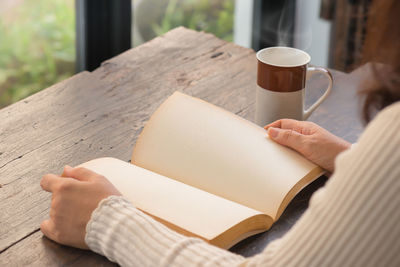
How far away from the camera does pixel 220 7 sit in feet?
8.09

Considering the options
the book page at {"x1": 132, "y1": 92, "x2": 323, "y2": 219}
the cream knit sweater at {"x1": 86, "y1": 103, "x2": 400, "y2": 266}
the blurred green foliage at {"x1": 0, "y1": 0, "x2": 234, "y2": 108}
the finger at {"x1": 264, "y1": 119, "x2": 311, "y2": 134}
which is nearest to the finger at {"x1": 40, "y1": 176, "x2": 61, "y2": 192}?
the book page at {"x1": 132, "y1": 92, "x2": 323, "y2": 219}

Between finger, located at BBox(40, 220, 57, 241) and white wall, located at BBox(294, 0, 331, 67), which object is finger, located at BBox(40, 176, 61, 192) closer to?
finger, located at BBox(40, 220, 57, 241)

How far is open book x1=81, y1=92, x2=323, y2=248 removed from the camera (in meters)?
0.75

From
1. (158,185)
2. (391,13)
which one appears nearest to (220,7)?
(158,185)

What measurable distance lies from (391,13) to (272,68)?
1.18 ft

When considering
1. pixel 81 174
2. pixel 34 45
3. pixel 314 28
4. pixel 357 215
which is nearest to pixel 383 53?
pixel 357 215

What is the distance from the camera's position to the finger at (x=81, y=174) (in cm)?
78

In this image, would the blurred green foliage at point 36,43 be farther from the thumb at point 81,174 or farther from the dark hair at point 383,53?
the dark hair at point 383,53

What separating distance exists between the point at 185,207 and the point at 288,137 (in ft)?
0.73

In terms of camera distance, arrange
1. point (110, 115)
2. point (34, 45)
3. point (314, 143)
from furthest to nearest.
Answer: point (34, 45) < point (110, 115) < point (314, 143)

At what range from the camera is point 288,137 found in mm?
883

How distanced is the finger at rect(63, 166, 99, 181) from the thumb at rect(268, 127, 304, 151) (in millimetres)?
291

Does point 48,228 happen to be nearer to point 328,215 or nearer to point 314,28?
point 328,215

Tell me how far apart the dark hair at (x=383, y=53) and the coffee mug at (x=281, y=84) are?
26cm
